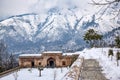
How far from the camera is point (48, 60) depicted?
5916 cm

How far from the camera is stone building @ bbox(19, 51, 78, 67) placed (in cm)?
5862

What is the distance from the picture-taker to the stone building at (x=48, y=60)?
192 ft

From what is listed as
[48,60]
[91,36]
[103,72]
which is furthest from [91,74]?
[91,36]

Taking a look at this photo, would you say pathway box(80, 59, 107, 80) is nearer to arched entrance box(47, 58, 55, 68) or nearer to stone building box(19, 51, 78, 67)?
stone building box(19, 51, 78, 67)

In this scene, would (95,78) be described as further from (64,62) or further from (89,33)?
(89,33)

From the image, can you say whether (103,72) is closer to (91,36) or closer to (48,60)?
(48,60)

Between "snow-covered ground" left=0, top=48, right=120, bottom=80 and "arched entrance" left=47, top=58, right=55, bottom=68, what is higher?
"snow-covered ground" left=0, top=48, right=120, bottom=80

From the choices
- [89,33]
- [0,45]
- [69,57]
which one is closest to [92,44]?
[89,33]

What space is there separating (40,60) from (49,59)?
2.05 metres

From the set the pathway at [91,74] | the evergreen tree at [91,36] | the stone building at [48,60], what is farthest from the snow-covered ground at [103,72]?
the evergreen tree at [91,36]

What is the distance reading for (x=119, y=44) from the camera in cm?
6306

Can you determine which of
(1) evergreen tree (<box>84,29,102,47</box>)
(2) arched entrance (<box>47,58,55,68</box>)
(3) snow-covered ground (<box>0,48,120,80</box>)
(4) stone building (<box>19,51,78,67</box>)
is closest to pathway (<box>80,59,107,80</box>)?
(3) snow-covered ground (<box>0,48,120,80</box>)

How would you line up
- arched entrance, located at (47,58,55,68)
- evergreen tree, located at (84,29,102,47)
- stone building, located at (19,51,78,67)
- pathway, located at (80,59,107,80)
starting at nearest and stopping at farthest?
pathway, located at (80,59,107,80) < stone building, located at (19,51,78,67) < arched entrance, located at (47,58,55,68) < evergreen tree, located at (84,29,102,47)

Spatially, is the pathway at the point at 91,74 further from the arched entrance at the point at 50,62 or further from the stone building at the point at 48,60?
the arched entrance at the point at 50,62
